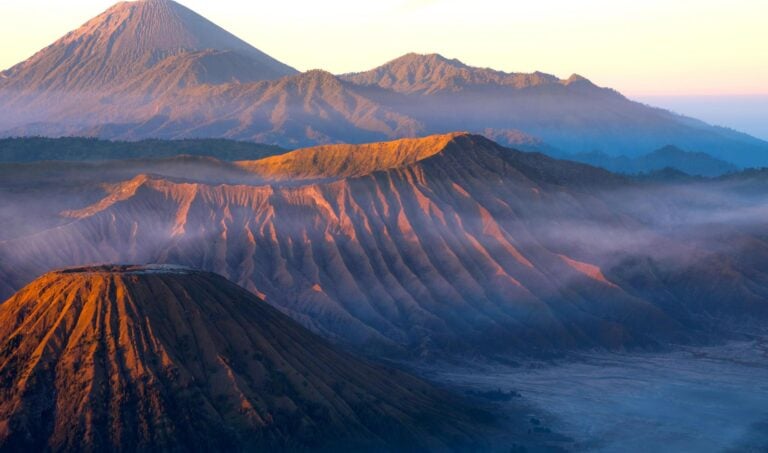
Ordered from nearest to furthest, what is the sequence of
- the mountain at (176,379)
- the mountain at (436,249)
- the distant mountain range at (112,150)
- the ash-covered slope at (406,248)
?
the mountain at (176,379) < the ash-covered slope at (406,248) < the mountain at (436,249) < the distant mountain range at (112,150)

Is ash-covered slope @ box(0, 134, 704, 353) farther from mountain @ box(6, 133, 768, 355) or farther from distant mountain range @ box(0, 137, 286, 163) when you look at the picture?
distant mountain range @ box(0, 137, 286, 163)

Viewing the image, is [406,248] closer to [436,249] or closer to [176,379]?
[436,249]

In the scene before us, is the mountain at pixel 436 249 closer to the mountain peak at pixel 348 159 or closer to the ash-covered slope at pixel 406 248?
the ash-covered slope at pixel 406 248

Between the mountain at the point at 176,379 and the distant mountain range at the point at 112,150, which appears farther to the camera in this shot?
the distant mountain range at the point at 112,150

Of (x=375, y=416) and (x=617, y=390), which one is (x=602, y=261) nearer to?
(x=617, y=390)

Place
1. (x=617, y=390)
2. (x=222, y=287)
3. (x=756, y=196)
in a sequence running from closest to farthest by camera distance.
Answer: (x=222, y=287) → (x=617, y=390) → (x=756, y=196)

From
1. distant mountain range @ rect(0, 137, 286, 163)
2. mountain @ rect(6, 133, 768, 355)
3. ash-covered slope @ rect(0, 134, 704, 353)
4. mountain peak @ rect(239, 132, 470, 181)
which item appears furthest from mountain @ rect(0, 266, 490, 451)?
distant mountain range @ rect(0, 137, 286, 163)

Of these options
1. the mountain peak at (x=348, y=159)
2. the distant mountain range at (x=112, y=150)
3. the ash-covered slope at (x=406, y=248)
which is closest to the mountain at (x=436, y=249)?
the ash-covered slope at (x=406, y=248)

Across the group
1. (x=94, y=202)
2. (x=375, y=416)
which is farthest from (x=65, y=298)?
(x=94, y=202)
